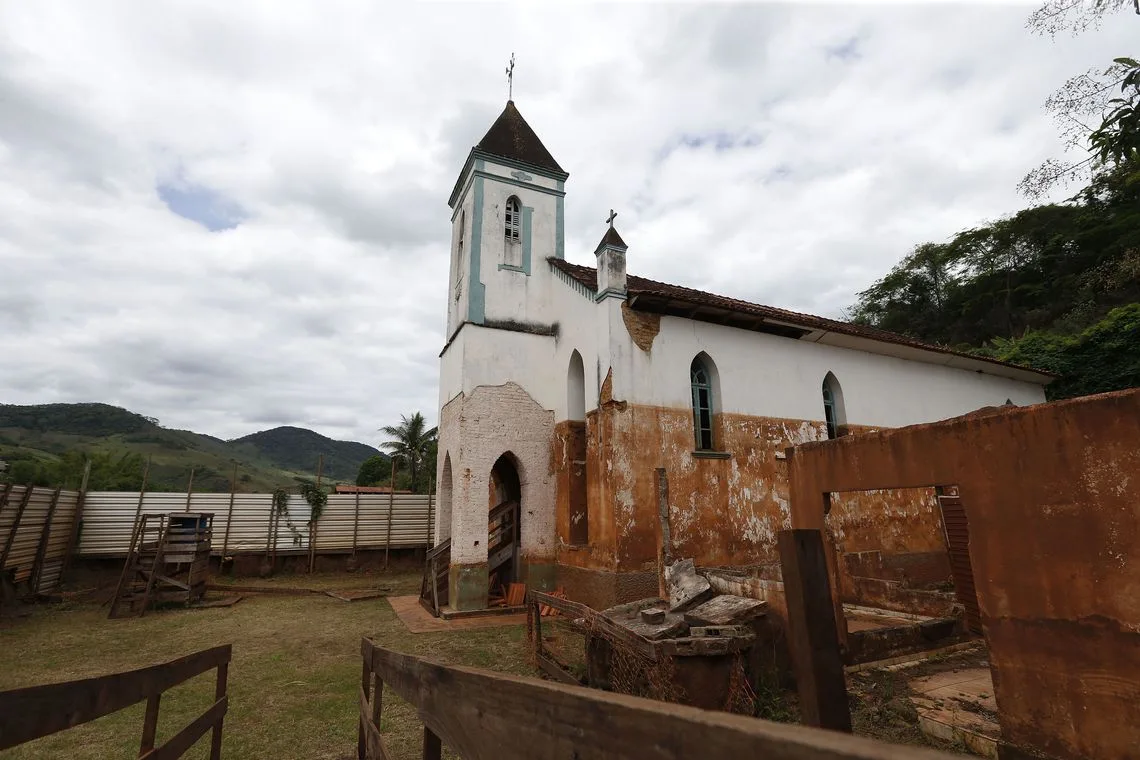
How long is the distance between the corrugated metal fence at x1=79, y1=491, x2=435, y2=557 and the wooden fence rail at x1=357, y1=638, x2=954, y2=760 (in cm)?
1807

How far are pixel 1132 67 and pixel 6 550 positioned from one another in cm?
1912

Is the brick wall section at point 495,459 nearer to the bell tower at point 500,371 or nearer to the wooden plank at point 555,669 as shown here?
the bell tower at point 500,371

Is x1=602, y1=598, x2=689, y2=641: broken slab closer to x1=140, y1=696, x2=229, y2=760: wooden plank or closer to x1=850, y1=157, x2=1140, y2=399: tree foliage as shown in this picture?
x1=140, y1=696, x2=229, y2=760: wooden plank

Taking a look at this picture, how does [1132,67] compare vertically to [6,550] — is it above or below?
above

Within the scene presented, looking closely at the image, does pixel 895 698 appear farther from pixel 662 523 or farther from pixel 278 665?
pixel 278 665

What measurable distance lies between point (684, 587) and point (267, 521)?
49.4 feet

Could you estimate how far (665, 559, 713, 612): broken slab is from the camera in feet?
22.8

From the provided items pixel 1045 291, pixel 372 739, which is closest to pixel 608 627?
pixel 372 739

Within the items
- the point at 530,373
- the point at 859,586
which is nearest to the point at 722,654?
the point at 859,586

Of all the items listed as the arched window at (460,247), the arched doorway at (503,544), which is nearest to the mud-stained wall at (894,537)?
the arched doorway at (503,544)

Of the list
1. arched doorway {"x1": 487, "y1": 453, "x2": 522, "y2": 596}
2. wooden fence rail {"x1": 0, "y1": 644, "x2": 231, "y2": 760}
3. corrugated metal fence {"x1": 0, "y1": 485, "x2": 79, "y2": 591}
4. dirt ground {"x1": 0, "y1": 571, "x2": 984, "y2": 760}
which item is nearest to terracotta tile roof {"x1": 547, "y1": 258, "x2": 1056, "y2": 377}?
arched doorway {"x1": 487, "y1": 453, "x2": 522, "y2": 596}

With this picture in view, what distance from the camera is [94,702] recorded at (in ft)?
7.73

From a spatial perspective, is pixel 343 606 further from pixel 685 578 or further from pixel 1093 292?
pixel 1093 292

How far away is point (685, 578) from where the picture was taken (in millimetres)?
8023
